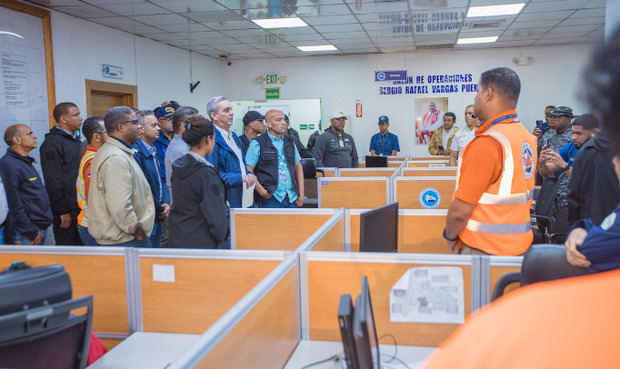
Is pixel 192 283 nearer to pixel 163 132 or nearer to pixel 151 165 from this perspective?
pixel 151 165

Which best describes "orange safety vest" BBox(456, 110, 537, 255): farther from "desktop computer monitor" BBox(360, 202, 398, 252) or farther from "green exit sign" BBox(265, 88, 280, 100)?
"green exit sign" BBox(265, 88, 280, 100)

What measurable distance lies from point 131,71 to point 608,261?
7.09m

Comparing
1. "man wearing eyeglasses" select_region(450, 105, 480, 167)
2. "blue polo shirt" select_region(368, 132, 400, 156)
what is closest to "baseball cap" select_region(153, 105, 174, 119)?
"man wearing eyeglasses" select_region(450, 105, 480, 167)

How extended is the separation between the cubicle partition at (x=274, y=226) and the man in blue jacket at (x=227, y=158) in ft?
1.49

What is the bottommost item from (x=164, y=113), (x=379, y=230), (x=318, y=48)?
(x=379, y=230)

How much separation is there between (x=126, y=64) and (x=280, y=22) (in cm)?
228

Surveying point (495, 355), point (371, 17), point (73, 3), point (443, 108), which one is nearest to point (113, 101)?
point (73, 3)

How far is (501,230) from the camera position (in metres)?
1.85

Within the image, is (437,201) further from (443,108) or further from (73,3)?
(443,108)

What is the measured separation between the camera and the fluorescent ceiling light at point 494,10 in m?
5.88

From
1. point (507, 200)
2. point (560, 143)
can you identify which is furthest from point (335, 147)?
point (507, 200)

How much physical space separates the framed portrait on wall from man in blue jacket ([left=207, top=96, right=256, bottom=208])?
6.83 metres

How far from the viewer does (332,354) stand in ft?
5.13

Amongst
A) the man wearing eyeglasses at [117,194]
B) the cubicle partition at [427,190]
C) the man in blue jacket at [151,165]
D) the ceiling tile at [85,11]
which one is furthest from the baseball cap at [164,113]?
the cubicle partition at [427,190]
